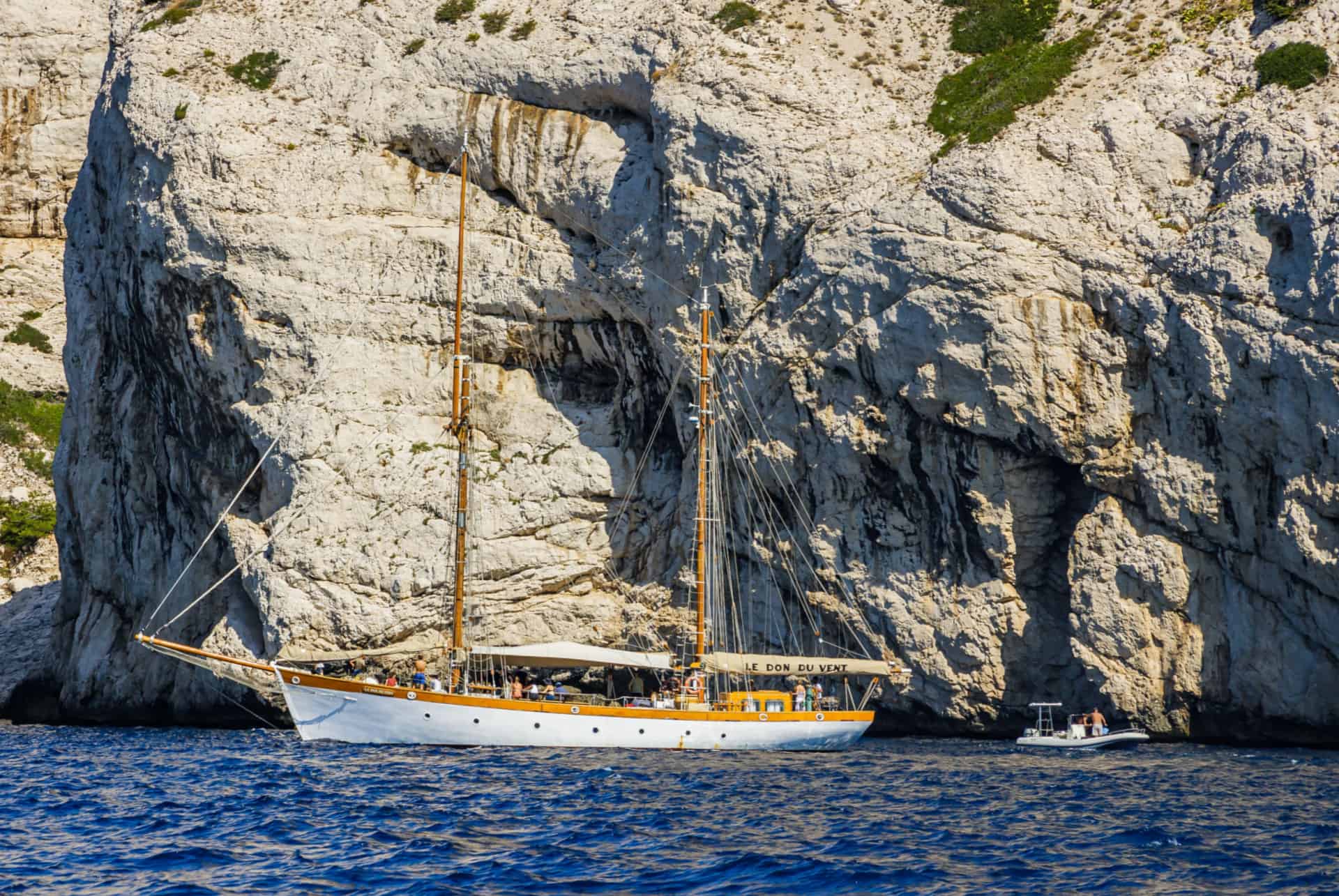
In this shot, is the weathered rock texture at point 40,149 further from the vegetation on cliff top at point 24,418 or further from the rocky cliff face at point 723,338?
the rocky cliff face at point 723,338

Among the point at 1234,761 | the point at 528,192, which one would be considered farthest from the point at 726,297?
the point at 1234,761

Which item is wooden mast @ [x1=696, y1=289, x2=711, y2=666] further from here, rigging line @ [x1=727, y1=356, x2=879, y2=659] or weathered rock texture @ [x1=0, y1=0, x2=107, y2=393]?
weathered rock texture @ [x1=0, y1=0, x2=107, y2=393]

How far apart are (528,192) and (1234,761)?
33747 millimetres

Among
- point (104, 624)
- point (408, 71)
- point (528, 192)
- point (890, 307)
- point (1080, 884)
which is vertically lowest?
point (1080, 884)

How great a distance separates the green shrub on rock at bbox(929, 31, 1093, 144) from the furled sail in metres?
18.7

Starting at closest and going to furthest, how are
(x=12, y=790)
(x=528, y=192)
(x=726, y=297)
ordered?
(x=12, y=790), (x=726, y=297), (x=528, y=192)

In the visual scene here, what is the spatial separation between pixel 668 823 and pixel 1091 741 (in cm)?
2137

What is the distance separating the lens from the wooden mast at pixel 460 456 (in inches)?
1834

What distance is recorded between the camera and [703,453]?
48.4m

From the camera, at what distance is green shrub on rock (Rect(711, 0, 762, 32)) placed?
5631 cm

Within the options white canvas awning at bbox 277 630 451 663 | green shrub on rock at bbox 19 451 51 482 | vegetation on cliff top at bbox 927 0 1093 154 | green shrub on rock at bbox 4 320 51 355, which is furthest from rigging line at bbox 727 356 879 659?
green shrub on rock at bbox 4 320 51 355

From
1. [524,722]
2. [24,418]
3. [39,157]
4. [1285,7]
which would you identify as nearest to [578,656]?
[524,722]

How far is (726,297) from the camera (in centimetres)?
5181

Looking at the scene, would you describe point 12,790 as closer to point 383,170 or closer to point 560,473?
point 560,473
